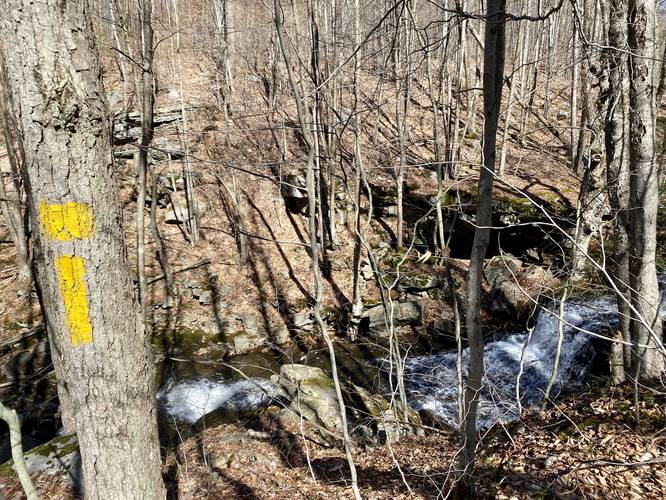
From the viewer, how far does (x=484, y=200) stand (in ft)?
8.70

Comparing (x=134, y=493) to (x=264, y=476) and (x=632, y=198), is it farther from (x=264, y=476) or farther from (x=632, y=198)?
(x=632, y=198)

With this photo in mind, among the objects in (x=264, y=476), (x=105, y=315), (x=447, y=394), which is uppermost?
(x=105, y=315)

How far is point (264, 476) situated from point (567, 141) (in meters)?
15.9

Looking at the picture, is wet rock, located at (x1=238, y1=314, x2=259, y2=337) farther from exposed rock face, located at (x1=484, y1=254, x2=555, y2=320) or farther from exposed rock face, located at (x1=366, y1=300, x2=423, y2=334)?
exposed rock face, located at (x1=484, y1=254, x2=555, y2=320)

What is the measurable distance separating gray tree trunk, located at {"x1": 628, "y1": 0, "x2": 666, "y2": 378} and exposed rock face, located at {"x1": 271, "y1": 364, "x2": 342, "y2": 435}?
4.21 meters

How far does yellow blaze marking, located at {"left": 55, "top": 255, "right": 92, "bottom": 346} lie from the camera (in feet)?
5.68

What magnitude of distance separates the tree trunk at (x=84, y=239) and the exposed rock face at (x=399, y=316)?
8321 millimetres

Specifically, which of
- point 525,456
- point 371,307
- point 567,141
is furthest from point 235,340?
point 567,141

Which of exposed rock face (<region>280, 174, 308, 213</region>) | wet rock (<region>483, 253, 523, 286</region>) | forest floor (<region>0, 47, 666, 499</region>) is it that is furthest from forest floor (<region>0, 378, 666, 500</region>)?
exposed rock face (<region>280, 174, 308, 213</region>)

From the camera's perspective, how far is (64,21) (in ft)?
5.24

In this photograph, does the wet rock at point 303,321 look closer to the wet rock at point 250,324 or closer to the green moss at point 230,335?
the wet rock at point 250,324

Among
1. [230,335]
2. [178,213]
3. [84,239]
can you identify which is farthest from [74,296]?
[178,213]

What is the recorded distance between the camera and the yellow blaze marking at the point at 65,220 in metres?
1.69

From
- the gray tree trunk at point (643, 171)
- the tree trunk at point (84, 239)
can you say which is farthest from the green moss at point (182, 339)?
the gray tree trunk at point (643, 171)
